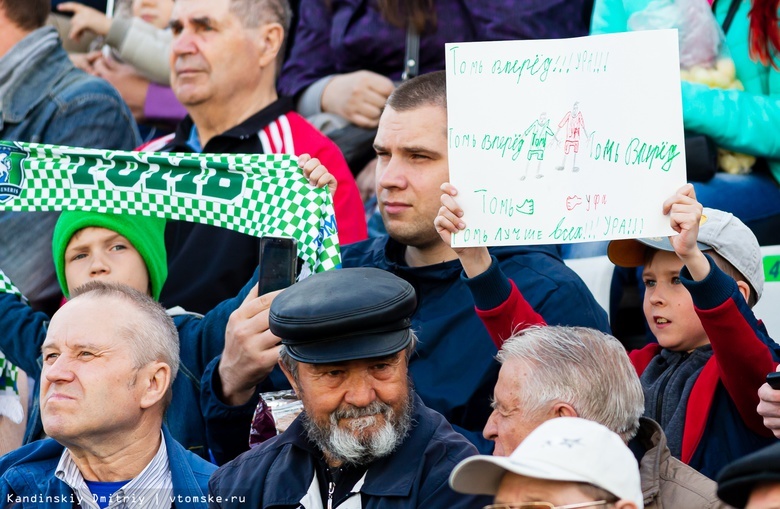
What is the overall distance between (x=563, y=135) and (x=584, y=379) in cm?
88

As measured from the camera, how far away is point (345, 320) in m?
3.57

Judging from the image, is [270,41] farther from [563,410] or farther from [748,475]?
[748,475]

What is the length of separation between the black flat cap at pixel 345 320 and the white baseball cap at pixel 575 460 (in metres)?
0.76

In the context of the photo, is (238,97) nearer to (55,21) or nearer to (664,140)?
(55,21)

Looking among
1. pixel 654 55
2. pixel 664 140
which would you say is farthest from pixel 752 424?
pixel 654 55

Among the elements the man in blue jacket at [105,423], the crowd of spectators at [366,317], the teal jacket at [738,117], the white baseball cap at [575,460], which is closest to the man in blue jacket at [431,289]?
the crowd of spectators at [366,317]

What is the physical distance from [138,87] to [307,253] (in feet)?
8.96

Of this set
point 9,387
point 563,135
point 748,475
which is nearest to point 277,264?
point 563,135

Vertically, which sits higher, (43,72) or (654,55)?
(654,55)

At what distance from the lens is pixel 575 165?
159 inches

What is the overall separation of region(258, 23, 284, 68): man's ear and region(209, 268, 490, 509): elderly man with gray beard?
2613 mm

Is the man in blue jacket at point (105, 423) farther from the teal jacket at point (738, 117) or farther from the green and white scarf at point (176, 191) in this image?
the teal jacket at point (738, 117)

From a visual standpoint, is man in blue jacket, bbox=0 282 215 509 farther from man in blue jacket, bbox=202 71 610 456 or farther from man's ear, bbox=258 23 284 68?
man's ear, bbox=258 23 284 68

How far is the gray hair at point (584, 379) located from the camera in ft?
11.6
